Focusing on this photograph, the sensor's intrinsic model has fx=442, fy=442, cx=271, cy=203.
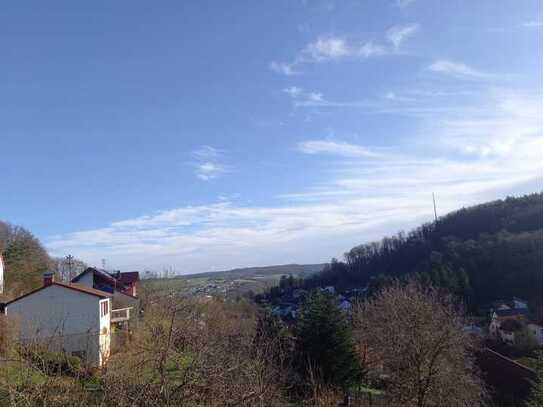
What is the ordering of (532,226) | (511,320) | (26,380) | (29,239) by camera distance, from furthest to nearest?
1. (532,226)
2. (511,320)
3. (29,239)
4. (26,380)

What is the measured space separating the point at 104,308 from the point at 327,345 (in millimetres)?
9872

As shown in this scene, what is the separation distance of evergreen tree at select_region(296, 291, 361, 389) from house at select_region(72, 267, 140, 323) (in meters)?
10.3

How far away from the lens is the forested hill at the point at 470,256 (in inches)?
2191

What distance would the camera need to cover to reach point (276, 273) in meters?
132

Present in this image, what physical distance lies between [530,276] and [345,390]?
4801 cm

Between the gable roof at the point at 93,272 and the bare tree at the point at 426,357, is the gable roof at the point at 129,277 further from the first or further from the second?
the bare tree at the point at 426,357

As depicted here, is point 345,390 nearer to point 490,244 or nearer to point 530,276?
point 530,276

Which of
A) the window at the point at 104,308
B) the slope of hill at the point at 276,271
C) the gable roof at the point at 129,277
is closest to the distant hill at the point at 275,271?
the slope of hill at the point at 276,271

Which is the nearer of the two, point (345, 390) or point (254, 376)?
point (254, 376)

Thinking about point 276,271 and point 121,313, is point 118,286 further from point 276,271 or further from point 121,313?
point 276,271

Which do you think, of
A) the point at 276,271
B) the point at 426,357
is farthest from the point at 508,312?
the point at 276,271

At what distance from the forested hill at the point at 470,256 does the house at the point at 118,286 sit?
85.5 feet

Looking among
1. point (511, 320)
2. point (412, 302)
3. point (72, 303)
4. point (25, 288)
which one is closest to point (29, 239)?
point (25, 288)

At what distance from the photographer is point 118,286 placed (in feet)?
109
